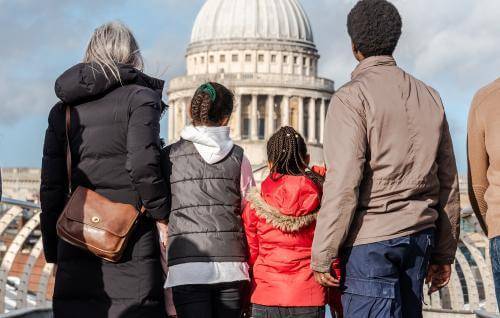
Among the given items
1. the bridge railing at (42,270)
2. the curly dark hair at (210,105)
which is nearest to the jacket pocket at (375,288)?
the curly dark hair at (210,105)

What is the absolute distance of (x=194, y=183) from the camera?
757cm

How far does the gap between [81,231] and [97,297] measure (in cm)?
33

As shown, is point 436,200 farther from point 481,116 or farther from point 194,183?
point 194,183

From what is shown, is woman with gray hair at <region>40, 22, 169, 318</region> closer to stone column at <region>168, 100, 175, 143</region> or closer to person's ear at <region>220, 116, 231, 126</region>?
person's ear at <region>220, 116, 231, 126</region>

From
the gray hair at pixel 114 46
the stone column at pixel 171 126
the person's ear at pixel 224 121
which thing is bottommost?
the person's ear at pixel 224 121

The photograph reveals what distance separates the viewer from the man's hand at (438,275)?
685 centimetres

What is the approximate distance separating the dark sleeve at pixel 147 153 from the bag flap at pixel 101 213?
11 cm

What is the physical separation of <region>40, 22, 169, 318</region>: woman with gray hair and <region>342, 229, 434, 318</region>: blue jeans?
110cm

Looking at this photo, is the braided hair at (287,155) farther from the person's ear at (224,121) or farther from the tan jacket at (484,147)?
the tan jacket at (484,147)

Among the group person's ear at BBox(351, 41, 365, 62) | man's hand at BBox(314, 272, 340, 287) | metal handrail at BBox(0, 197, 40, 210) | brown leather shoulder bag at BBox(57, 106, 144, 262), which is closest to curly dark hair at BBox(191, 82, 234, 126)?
brown leather shoulder bag at BBox(57, 106, 144, 262)

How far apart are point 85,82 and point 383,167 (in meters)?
1.62

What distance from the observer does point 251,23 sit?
99.1 meters

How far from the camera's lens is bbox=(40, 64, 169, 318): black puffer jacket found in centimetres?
715

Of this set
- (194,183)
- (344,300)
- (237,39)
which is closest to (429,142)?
(344,300)
